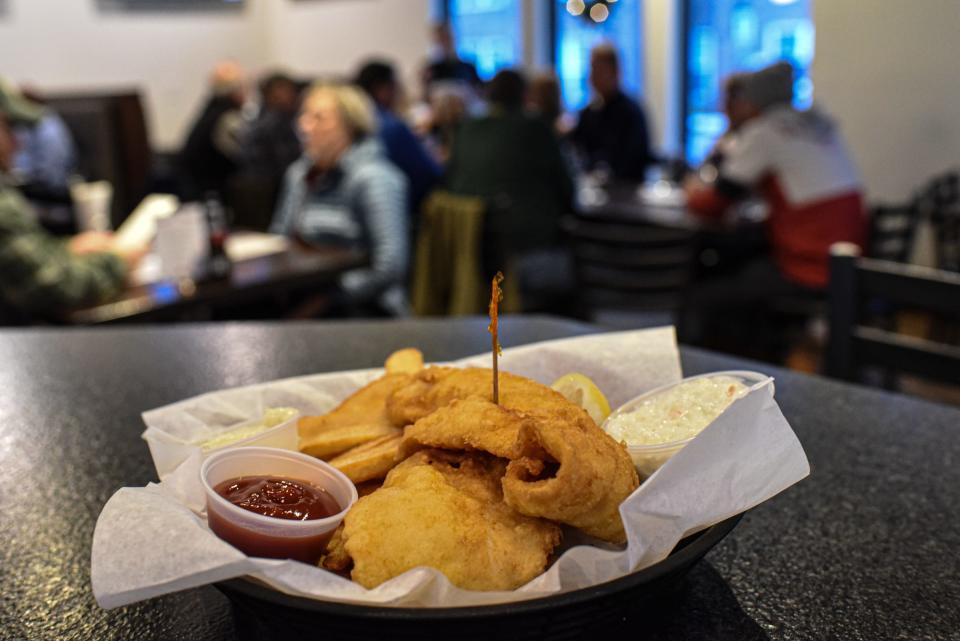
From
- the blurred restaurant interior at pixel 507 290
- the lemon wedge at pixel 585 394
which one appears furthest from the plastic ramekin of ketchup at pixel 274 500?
the lemon wedge at pixel 585 394

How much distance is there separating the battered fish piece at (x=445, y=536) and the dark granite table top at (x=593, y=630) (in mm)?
89

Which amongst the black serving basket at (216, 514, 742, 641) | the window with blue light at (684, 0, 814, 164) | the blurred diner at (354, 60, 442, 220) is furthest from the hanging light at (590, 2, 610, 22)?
the black serving basket at (216, 514, 742, 641)

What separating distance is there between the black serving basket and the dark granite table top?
0.16 ft

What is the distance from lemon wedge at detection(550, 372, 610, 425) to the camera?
0.96 metres

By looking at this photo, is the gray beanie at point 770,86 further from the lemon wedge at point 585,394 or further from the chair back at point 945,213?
the lemon wedge at point 585,394

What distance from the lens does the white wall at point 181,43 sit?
9.98 m

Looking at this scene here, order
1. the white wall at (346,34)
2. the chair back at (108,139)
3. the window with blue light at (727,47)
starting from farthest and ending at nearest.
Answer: the white wall at (346,34), the chair back at (108,139), the window with blue light at (727,47)

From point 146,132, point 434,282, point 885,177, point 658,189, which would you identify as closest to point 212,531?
point 434,282

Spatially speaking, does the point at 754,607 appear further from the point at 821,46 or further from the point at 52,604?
the point at 821,46

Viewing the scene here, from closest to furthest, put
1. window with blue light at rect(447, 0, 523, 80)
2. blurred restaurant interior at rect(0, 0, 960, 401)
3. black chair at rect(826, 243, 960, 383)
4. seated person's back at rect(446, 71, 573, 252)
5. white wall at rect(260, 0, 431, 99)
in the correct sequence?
1. black chair at rect(826, 243, 960, 383)
2. blurred restaurant interior at rect(0, 0, 960, 401)
3. seated person's back at rect(446, 71, 573, 252)
4. window with blue light at rect(447, 0, 523, 80)
5. white wall at rect(260, 0, 431, 99)

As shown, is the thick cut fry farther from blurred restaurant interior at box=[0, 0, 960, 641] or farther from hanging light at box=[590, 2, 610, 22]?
hanging light at box=[590, 2, 610, 22]

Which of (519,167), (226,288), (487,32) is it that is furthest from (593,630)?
(487,32)

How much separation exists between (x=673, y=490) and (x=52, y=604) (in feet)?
1.97

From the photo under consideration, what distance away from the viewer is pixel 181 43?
11.0 meters
